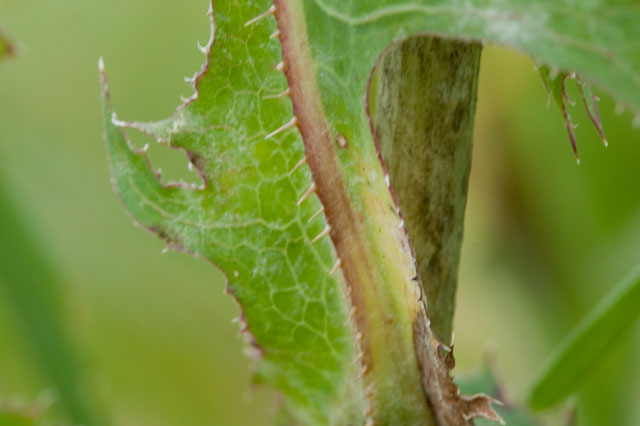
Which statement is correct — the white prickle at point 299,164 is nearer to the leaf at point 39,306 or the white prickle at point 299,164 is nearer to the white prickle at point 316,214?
the white prickle at point 316,214

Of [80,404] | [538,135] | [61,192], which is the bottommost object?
[80,404]

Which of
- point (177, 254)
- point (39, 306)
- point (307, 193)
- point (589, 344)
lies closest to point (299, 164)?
point (307, 193)

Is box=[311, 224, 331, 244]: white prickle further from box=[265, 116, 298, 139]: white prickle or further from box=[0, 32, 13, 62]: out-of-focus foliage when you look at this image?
box=[0, 32, 13, 62]: out-of-focus foliage

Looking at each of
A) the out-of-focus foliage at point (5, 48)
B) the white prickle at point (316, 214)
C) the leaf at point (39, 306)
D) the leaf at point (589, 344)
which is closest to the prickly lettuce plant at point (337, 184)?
the white prickle at point (316, 214)

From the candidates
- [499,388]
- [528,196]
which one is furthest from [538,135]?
[499,388]

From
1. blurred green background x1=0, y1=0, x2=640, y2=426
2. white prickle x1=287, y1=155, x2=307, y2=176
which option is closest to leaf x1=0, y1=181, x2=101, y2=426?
blurred green background x1=0, y1=0, x2=640, y2=426

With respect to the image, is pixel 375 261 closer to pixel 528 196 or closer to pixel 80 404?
pixel 80 404

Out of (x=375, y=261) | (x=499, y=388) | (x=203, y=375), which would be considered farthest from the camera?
(x=203, y=375)
